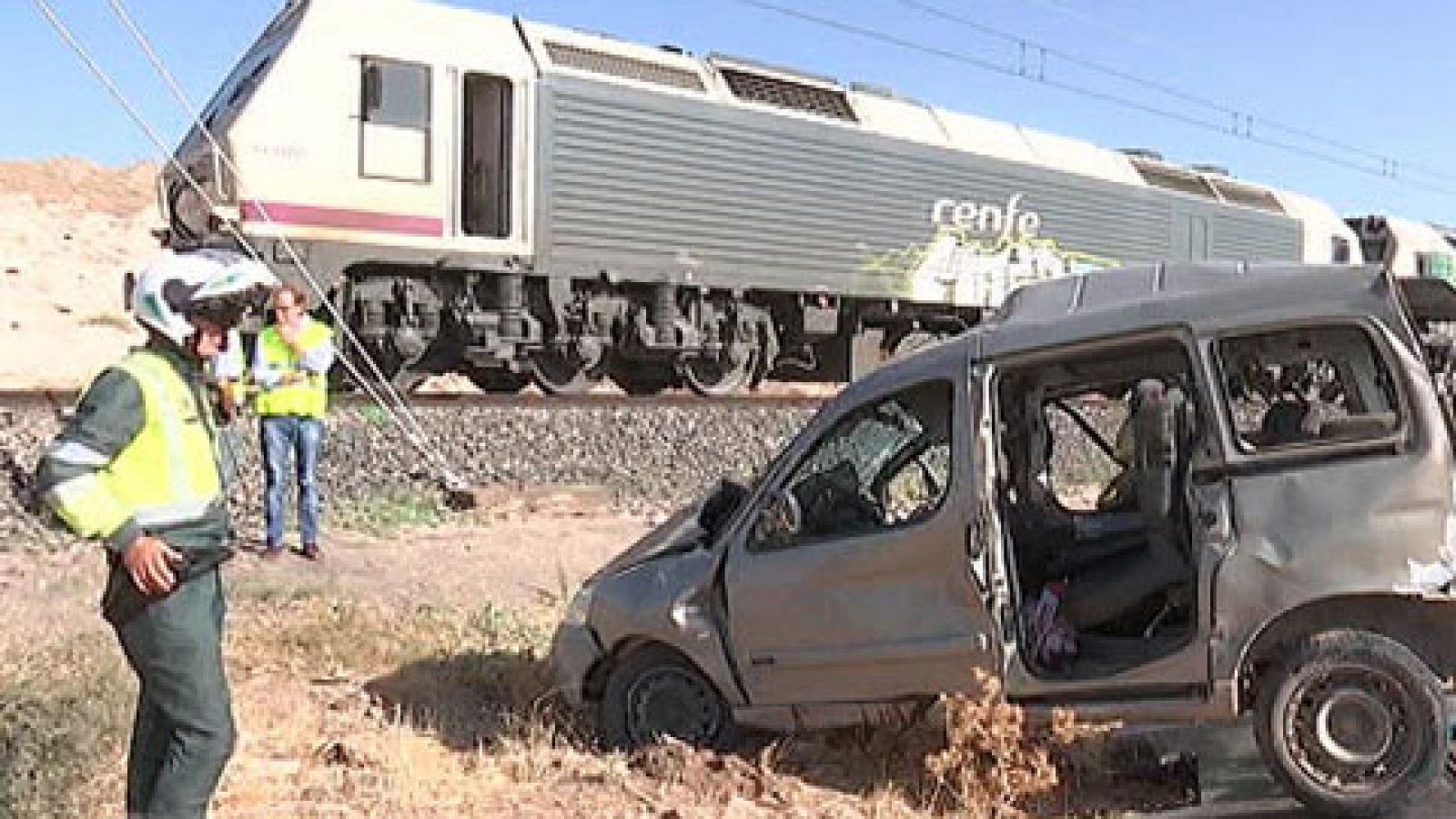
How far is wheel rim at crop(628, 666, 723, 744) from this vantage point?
20.5 ft

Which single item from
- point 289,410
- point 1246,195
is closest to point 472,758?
point 289,410

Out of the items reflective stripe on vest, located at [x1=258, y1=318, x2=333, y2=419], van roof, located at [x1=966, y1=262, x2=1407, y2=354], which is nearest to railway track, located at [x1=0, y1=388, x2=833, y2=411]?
reflective stripe on vest, located at [x1=258, y1=318, x2=333, y2=419]

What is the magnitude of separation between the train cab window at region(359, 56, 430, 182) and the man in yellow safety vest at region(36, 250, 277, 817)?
10124 mm

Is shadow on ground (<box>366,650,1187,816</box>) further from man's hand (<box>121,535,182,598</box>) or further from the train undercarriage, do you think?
the train undercarriage

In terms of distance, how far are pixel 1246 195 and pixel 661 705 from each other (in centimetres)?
2330

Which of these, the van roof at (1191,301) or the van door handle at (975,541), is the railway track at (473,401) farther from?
the van door handle at (975,541)

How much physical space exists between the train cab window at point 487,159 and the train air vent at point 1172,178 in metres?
12.4

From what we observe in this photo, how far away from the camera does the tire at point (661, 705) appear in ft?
20.4

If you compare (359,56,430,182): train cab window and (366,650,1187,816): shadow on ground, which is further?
(359,56,430,182): train cab window

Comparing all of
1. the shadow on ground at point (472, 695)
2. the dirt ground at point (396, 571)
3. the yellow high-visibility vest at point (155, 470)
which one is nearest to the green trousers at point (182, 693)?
the yellow high-visibility vest at point (155, 470)

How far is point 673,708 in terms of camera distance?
6.34 meters

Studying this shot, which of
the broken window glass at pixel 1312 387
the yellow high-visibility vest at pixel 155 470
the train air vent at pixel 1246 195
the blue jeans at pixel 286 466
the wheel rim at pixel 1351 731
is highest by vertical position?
the train air vent at pixel 1246 195

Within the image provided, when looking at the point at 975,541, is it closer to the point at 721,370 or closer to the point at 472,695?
the point at 472,695

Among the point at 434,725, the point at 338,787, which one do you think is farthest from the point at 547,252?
the point at 338,787
